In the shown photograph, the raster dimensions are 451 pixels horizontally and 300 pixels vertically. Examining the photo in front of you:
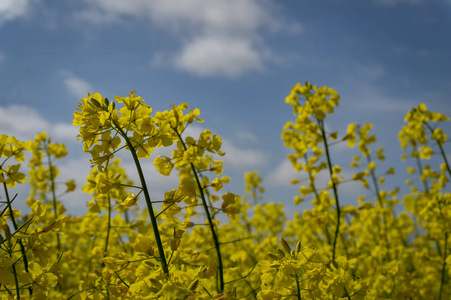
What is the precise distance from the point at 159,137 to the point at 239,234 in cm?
556

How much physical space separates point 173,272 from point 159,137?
28.8 inches

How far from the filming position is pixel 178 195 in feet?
7.32

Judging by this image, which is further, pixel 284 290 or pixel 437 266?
pixel 437 266

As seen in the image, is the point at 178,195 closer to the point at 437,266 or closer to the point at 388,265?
the point at 388,265

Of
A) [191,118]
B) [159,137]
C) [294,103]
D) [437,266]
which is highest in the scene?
[294,103]

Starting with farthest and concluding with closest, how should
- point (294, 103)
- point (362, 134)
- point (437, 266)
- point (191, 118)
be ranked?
point (362, 134) → point (437, 266) → point (294, 103) → point (191, 118)

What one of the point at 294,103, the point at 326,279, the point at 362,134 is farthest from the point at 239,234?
the point at 326,279

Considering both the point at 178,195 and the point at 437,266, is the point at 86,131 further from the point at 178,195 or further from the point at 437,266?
the point at 437,266

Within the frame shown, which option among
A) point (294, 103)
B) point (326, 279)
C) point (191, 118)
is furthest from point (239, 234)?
point (326, 279)

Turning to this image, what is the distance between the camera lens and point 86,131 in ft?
6.97

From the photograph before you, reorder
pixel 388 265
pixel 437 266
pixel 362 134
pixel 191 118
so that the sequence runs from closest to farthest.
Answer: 1. pixel 191 118
2. pixel 388 265
3. pixel 437 266
4. pixel 362 134

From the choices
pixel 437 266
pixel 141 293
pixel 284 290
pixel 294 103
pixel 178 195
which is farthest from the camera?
pixel 437 266

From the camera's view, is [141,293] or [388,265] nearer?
[141,293]

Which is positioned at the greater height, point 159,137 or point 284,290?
point 159,137
